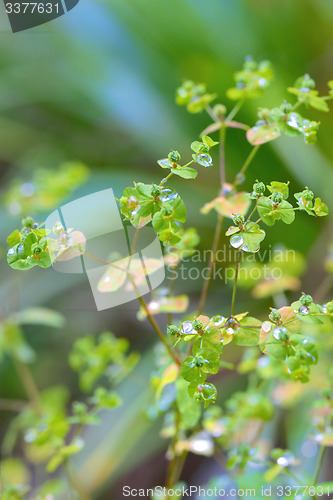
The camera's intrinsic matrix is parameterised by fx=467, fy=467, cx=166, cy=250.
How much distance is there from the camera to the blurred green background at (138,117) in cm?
110

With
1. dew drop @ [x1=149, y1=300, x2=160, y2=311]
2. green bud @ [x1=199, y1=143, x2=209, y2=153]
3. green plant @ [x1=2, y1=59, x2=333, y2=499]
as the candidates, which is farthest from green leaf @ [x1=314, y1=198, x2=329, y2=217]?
dew drop @ [x1=149, y1=300, x2=160, y2=311]

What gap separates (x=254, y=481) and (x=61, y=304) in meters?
0.72

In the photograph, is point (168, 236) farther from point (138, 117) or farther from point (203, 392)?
point (138, 117)

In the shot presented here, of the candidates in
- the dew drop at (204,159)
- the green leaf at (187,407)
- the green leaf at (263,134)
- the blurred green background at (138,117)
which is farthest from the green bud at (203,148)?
the blurred green background at (138,117)

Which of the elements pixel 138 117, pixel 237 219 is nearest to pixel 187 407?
pixel 237 219

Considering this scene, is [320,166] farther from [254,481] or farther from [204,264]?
[254,481]

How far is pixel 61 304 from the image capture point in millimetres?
1179

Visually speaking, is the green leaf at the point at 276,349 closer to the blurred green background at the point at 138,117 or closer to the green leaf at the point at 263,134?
the green leaf at the point at 263,134

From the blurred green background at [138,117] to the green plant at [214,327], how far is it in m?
0.36

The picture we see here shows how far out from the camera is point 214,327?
1.27 feet

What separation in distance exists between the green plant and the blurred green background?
Result: 14.3 inches

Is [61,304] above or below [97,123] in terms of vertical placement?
below

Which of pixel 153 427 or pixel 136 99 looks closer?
pixel 153 427

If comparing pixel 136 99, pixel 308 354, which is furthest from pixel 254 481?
pixel 136 99
